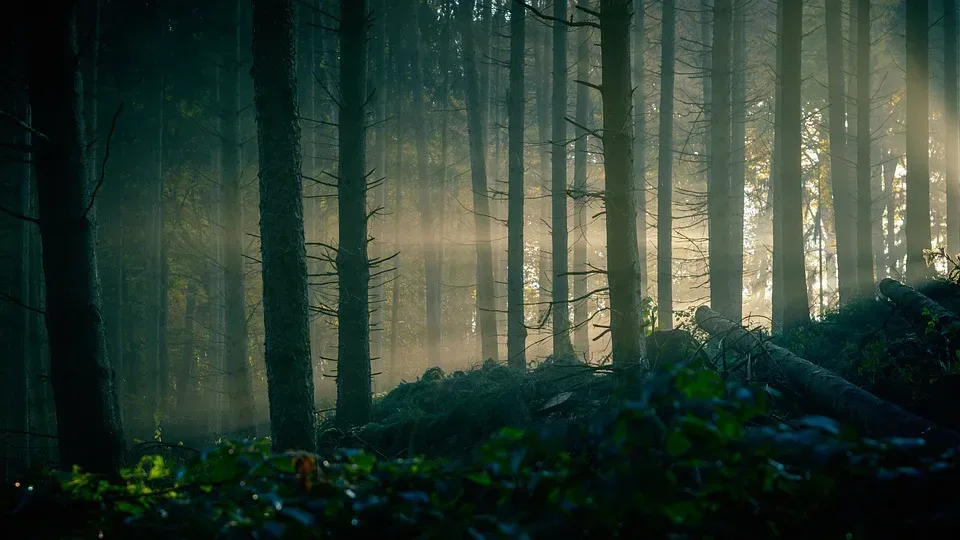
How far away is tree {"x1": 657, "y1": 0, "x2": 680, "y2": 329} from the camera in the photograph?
18.8 m

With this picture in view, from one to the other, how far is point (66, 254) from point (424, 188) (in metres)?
21.7

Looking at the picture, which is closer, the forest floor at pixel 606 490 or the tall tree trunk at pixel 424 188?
the forest floor at pixel 606 490

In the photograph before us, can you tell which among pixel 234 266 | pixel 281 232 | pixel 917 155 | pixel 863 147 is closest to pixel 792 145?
pixel 917 155

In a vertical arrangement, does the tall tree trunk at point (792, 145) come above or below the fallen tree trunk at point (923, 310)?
above

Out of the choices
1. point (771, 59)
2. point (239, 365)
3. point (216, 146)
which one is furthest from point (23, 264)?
point (771, 59)

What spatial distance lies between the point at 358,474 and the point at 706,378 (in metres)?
1.46

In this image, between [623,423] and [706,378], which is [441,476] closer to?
[623,423]

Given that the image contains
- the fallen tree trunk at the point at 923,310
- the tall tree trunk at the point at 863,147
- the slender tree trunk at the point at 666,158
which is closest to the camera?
the fallen tree trunk at the point at 923,310

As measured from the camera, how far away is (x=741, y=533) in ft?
7.58

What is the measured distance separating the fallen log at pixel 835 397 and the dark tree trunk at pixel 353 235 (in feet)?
16.5

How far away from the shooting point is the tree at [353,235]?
9.57 metres

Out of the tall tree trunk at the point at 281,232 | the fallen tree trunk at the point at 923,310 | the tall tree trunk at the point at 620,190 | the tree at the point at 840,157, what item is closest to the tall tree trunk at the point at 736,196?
the tree at the point at 840,157

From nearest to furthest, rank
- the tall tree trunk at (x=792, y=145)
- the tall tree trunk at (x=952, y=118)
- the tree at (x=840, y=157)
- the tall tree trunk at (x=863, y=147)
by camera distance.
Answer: the tall tree trunk at (x=792, y=145) → the tall tree trunk at (x=863, y=147) → the tree at (x=840, y=157) → the tall tree trunk at (x=952, y=118)

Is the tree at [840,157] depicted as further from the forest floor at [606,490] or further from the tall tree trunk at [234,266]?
the forest floor at [606,490]
